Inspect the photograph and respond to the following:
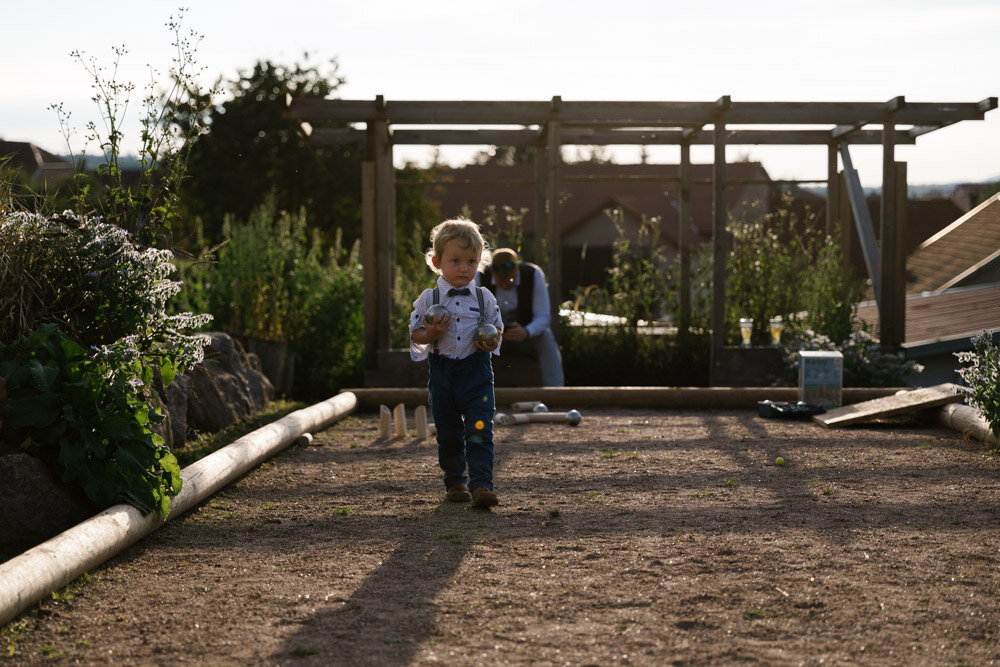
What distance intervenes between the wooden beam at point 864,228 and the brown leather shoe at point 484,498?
25.4 feet

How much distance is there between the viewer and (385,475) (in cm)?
646

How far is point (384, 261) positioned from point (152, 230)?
18.6 feet

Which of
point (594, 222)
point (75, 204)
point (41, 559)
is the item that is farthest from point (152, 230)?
point (594, 222)

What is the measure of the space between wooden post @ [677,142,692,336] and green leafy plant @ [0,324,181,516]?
26.6 ft

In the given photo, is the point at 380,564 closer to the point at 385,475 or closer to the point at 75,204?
the point at 385,475

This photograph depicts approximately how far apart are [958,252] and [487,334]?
21.6m

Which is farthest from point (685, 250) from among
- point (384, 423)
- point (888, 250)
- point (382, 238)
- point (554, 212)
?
point (384, 423)

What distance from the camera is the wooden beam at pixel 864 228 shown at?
40.3 ft

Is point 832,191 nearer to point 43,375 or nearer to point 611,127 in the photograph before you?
point 611,127

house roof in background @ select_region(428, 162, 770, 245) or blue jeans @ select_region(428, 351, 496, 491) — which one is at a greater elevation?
house roof in background @ select_region(428, 162, 770, 245)

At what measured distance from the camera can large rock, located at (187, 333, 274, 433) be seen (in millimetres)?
8117

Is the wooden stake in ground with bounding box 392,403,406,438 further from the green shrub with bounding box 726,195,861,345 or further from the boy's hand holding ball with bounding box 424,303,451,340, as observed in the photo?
the green shrub with bounding box 726,195,861,345

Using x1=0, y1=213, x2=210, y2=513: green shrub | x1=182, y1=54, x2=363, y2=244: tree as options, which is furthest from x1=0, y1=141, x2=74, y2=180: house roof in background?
x1=182, y1=54, x2=363, y2=244: tree

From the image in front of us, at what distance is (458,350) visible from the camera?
5.75 meters
